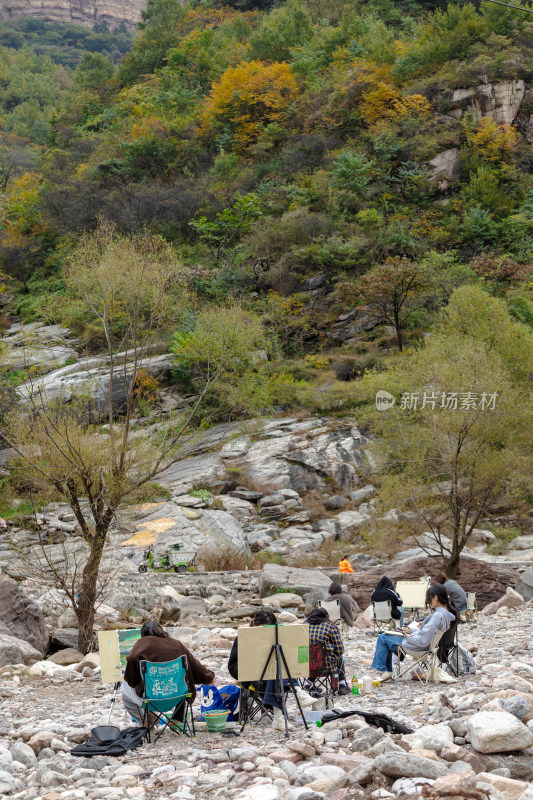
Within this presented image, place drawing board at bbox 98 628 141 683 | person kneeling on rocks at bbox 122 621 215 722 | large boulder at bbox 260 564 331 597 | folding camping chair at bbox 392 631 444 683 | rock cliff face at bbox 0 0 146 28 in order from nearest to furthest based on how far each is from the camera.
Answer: person kneeling on rocks at bbox 122 621 215 722 < drawing board at bbox 98 628 141 683 < folding camping chair at bbox 392 631 444 683 < large boulder at bbox 260 564 331 597 < rock cliff face at bbox 0 0 146 28

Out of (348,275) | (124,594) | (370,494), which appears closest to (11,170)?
(348,275)

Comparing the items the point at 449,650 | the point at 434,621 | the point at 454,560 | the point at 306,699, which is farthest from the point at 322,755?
the point at 454,560

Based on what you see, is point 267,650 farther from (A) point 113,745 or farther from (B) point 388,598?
(B) point 388,598

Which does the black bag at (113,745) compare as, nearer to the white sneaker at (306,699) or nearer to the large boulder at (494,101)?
the white sneaker at (306,699)

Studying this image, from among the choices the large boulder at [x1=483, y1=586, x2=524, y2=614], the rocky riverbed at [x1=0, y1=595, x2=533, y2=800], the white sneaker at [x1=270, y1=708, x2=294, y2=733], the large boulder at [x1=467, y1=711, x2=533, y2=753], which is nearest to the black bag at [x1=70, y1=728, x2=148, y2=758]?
the rocky riverbed at [x1=0, y1=595, x2=533, y2=800]

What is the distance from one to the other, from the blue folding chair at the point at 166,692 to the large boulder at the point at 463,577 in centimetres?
773

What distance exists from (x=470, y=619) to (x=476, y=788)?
7702 mm

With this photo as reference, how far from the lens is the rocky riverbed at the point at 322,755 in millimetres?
3354

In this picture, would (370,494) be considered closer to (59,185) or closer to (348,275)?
(348,275)

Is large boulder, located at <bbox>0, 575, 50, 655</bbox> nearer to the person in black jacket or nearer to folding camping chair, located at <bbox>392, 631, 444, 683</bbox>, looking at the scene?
the person in black jacket

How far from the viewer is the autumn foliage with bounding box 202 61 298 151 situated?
122 ft

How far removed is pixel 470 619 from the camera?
10.3 metres

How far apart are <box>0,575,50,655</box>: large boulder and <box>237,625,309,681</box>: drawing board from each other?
490 centimetres

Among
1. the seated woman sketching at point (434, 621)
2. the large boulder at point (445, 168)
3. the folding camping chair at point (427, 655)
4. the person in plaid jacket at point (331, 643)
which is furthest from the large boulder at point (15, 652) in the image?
the large boulder at point (445, 168)
